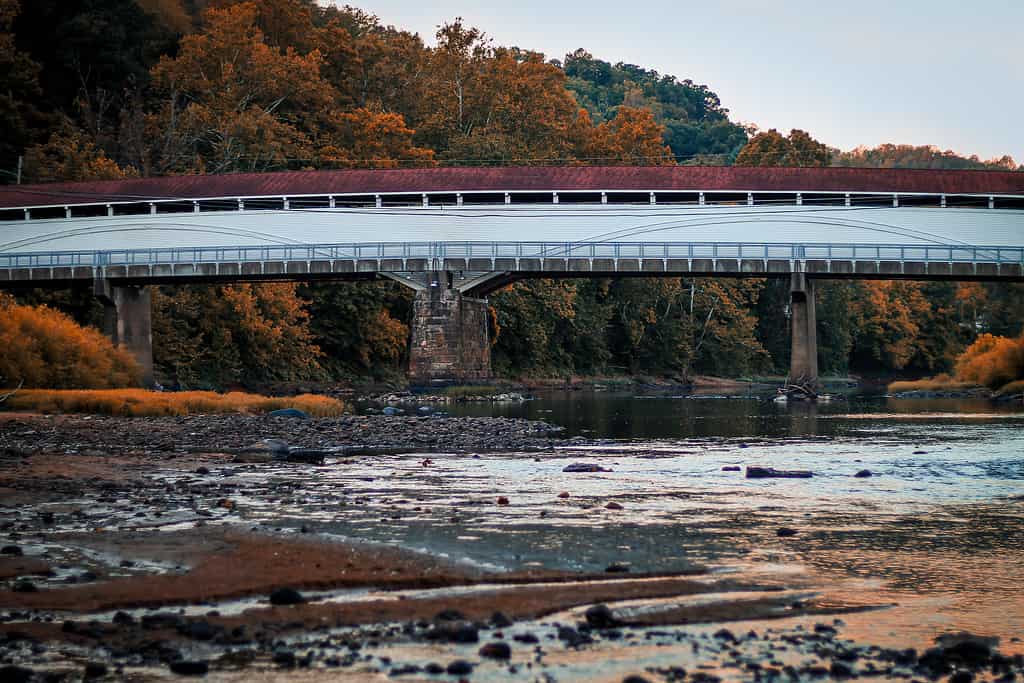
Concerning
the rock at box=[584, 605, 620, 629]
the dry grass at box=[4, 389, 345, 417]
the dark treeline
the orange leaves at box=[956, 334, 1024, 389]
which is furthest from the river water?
the dark treeline

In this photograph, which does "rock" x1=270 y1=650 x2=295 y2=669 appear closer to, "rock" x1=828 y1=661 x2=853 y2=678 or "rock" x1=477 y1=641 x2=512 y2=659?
"rock" x1=477 y1=641 x2=512 y2=659

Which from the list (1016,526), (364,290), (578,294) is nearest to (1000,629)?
(1016,526)

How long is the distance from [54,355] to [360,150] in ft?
120

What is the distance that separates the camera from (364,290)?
6253cm

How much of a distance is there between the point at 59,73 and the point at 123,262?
3177 centimetres

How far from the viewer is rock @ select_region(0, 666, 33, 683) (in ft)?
22.2

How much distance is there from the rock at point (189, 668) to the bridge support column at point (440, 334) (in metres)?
43.5

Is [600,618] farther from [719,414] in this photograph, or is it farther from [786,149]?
[786,149]

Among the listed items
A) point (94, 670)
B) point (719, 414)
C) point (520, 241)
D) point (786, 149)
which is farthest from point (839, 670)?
point (786, 149)

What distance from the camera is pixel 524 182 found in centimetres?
5141

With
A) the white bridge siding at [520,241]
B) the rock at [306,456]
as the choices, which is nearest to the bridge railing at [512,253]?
the white bridge siding at [520,241]

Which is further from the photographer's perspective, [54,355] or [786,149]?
[786,149]

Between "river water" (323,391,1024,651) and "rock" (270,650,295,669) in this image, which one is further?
"river water" (323,391,1024,651)

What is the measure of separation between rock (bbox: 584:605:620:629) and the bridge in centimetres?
4073
